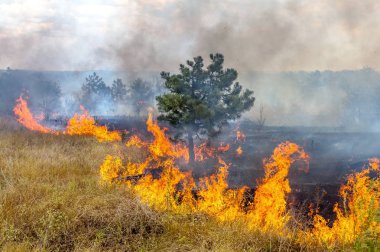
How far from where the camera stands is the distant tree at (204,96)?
2022cm

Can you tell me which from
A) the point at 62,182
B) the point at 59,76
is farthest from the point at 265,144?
the point at 59,76

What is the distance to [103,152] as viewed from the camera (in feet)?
56.9

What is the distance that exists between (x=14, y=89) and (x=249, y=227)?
7915 centimetres

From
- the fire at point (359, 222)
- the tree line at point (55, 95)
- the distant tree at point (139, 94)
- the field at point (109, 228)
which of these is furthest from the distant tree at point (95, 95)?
the field at point (109, 228)

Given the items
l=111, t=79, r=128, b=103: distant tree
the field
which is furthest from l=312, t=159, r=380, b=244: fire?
l=111, t=79, r=128, b=103: distant tree

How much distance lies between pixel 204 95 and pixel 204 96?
0.22 feet

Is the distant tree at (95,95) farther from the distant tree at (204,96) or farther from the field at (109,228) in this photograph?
the field at (109,228)

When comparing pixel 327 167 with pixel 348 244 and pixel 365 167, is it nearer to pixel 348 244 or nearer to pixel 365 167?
pixel 365 167

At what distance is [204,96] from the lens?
21.1 metres

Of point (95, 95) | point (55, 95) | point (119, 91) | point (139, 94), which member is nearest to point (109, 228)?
point (55, 95)

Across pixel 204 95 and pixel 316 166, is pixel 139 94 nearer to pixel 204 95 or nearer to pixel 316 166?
pixel 316 166

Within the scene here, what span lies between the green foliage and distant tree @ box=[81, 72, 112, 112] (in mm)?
76468

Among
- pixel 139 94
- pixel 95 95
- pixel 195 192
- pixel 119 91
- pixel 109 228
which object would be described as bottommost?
pixel 195 192

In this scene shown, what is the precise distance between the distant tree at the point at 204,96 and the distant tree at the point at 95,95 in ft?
251
